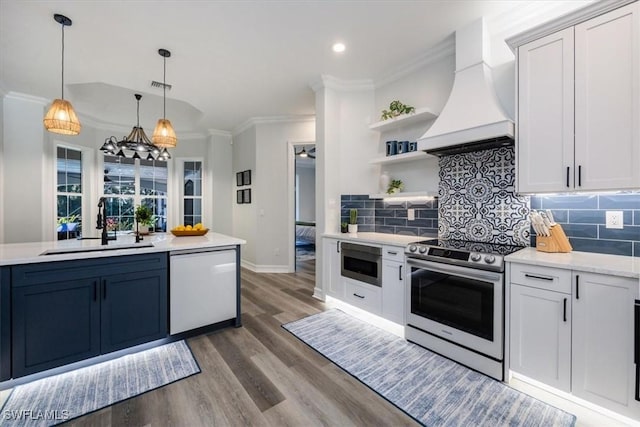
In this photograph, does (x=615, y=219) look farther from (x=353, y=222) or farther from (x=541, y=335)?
(x=353, y=222)

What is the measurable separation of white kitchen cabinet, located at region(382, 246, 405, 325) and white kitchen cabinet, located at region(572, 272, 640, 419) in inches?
49.5

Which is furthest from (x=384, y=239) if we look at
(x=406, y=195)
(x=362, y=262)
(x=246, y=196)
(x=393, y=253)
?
(x=246, y=196)

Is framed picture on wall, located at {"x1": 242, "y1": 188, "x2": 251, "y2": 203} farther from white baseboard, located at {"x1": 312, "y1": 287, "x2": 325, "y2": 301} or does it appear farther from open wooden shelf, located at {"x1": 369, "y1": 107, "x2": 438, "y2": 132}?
open wooden shelf, located at {"x1": 369, "y1": 107, "x2": 438, "y2": 132}

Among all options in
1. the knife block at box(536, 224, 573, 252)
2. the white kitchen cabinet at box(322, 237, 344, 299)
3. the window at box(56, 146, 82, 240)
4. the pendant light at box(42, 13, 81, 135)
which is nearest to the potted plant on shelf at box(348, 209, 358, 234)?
the white kitchen cabinet at box(322, 237, 344, 299)

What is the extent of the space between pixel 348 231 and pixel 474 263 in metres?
1.71

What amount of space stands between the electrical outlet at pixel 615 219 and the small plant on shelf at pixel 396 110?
6.46 feet

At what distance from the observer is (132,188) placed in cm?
612

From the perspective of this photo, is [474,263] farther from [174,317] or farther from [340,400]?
[174,317]

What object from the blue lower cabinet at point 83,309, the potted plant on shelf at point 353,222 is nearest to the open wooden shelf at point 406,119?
the potted plant on shelf at point 353,222

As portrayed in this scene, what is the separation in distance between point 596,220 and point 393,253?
1.55m

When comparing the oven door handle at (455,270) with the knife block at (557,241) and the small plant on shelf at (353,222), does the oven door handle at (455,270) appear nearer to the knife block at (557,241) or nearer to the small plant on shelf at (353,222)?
the knife block at (557,241)

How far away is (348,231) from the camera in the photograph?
3.61m

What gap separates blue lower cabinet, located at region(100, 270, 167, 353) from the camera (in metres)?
2.21

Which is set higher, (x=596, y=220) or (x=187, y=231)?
(x=596, y=220)
